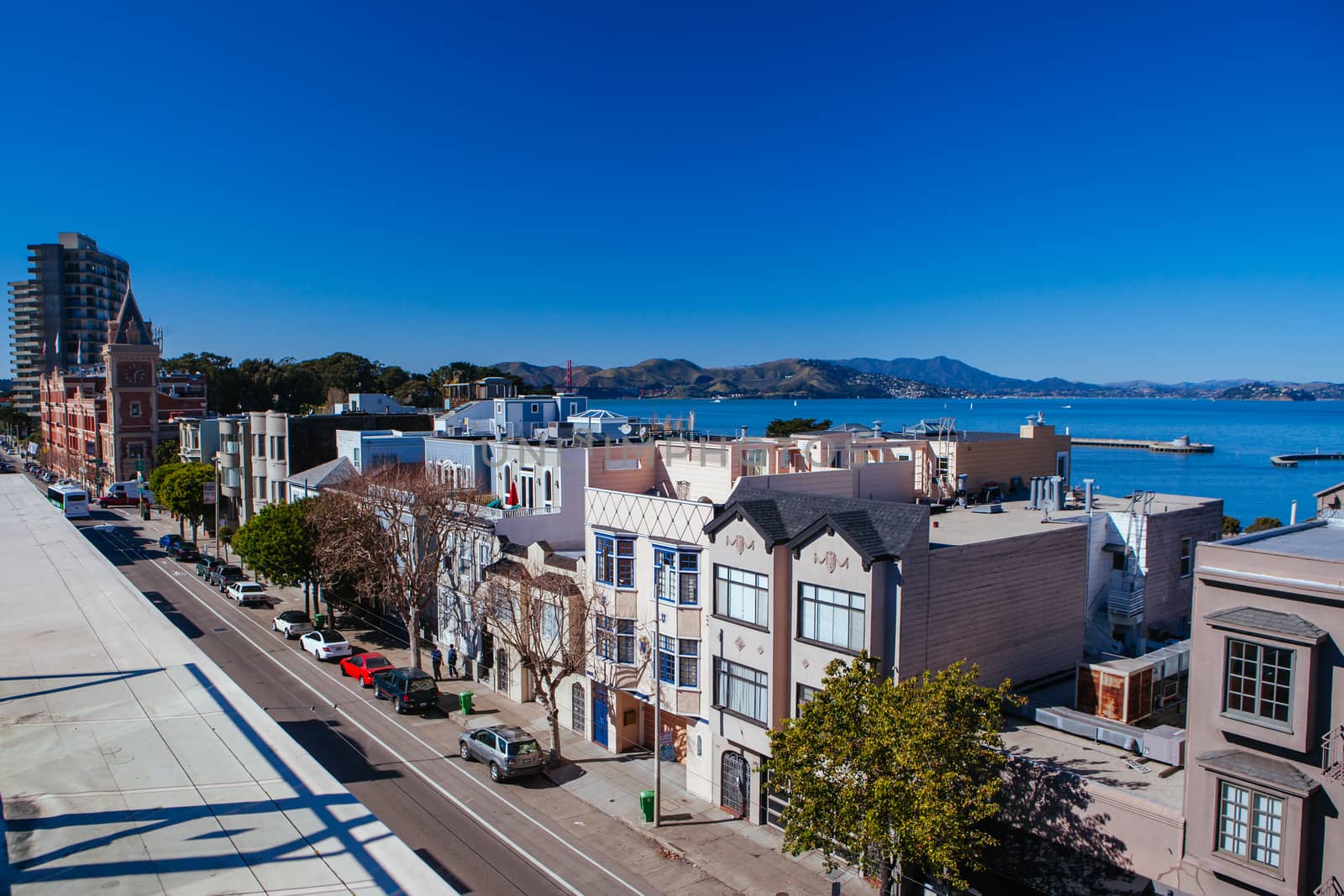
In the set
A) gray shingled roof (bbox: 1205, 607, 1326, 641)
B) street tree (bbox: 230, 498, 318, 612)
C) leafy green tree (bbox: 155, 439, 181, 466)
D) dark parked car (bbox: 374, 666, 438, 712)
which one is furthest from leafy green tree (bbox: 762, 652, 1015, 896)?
leafy green tree (bbox: 155, 439, 181, 466)

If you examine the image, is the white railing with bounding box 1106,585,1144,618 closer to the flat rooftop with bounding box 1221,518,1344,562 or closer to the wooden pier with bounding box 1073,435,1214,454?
the flat rooftop with bounding box 1221,518,1344,562

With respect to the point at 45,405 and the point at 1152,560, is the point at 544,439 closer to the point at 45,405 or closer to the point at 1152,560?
A: the point at 1152,560

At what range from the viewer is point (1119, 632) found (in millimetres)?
29672

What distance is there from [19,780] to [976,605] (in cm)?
2271

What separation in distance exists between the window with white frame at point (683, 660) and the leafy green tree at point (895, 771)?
314 inches

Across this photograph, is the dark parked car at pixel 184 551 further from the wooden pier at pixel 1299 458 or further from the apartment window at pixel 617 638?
the wooden pier at pixel 1299 458

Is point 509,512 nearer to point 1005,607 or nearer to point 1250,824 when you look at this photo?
point 1005,607

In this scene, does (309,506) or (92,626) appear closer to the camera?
(92,626)

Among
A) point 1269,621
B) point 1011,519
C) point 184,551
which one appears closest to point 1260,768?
point 1269,621

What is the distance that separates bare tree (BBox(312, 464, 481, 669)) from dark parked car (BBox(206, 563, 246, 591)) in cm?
1836

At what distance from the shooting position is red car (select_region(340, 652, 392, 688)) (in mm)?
39000

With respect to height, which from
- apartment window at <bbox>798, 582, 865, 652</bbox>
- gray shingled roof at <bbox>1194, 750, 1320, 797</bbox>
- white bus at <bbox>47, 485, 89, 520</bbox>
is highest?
apartment window at <bbox>798, 582, 865, 652</bbox>

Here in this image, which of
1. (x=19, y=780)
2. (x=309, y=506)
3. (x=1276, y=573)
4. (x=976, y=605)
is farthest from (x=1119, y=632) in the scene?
(x=309, y=506)

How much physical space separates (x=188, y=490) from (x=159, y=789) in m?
61.7
